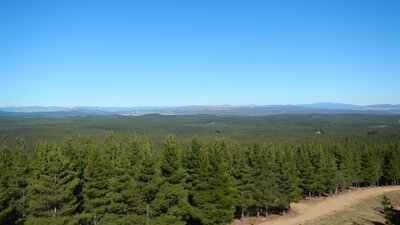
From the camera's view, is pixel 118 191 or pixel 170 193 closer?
pixel 170 193

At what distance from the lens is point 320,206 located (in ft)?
212

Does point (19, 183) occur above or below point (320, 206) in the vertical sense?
above

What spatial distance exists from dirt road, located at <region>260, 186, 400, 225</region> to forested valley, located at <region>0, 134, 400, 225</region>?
3.00 metres

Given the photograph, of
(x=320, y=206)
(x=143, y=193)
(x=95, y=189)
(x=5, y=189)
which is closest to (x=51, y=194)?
(x=95, y=189)

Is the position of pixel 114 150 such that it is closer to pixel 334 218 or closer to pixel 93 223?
pixel 93 223

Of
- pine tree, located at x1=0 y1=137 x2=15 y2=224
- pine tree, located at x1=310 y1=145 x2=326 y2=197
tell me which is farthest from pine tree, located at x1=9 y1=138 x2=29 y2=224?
pine tree, located at x1=310 y1=145 x2=326 y2=197

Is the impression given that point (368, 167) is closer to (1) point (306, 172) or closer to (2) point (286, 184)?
(1) point (306, 172)

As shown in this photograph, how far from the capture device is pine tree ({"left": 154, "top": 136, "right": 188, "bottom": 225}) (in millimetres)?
35938

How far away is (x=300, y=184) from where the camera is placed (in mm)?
71062

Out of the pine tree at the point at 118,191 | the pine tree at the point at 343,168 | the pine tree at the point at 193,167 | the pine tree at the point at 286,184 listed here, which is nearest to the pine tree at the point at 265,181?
the pine tree at the point at 286,184

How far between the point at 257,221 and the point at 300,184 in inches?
812

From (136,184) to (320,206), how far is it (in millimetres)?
41343

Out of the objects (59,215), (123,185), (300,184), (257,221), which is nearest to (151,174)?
(123,185)

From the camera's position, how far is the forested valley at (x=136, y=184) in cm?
3338
